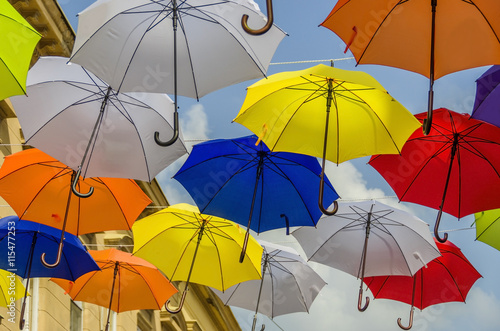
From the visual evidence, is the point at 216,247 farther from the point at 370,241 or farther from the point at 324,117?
the point at 324,117

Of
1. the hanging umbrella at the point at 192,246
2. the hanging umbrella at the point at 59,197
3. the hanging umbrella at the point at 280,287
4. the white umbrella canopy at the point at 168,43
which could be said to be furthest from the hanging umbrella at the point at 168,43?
the hanging umbrella at the point at 280,287

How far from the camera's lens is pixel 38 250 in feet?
33.7

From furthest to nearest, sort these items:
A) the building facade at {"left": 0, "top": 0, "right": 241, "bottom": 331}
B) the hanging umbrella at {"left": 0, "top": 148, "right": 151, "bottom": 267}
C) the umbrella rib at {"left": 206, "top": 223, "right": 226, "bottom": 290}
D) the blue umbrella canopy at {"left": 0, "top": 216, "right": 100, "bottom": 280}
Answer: the building facade at {"left": 0, "top": 0, "right": 241, "bottom": 331} < the umbrella rib at {"left": 206, "top": 223, "right": 226, "bottom": 290} < the blue umbrella canopy at {"left": 0, "top": 216, "right": 100, "bottom": 280} < the hanging umbrella at {"left": 0, "top": 148, "right": 151, "bottom": 267}

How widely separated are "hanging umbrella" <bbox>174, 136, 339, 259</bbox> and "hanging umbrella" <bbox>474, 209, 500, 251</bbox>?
214cm

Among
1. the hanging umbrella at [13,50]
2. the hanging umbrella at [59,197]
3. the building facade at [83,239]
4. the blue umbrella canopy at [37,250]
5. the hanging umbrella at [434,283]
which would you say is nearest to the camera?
the hanging umbrella at [13,50]

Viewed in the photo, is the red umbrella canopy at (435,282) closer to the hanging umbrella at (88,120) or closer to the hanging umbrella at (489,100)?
the hanging umbrella at (489,100)

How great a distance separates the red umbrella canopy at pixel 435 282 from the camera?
11781mm

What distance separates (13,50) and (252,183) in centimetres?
368

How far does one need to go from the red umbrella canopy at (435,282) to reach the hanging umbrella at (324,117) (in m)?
3.19

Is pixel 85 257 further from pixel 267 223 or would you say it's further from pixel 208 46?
pixel 208 46

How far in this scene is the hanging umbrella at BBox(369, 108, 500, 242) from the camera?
957 centimetres

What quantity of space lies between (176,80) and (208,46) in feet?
2.02

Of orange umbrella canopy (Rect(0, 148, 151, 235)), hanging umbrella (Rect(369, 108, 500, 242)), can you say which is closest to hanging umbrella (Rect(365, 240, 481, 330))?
hanging umbrella (Rect(369, 108, 500, 242))

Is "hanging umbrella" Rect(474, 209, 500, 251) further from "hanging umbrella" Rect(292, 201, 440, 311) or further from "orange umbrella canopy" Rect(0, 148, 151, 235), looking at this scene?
"orange umbrella canopy" Rect(0, 148, 151, 235)
